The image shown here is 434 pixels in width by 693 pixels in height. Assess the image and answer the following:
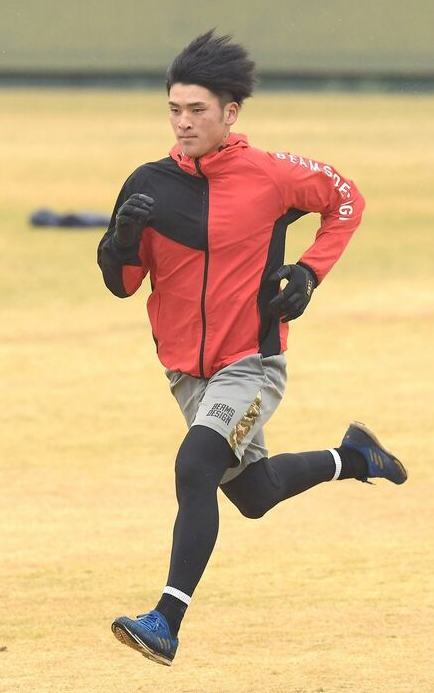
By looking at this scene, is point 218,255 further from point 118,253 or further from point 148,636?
point 148,636

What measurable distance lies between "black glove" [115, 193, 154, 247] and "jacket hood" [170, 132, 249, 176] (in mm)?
279

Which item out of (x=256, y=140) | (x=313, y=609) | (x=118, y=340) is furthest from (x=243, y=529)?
(x=256, y=140)

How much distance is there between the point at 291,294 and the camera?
5020mm

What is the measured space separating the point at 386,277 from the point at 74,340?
14.7 ft

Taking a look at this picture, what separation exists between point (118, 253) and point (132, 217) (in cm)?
19

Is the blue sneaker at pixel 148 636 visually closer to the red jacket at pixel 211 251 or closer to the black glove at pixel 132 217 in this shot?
the red jacket at pixel 211 251

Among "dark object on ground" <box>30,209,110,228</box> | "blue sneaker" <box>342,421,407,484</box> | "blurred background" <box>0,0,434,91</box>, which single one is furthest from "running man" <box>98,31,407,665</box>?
"blurred background" <box>0,0,434,91</box>

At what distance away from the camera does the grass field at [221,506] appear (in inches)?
208

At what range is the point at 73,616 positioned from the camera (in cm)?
578

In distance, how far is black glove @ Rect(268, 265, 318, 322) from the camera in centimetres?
502

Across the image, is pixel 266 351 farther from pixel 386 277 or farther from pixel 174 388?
pixel 386 277

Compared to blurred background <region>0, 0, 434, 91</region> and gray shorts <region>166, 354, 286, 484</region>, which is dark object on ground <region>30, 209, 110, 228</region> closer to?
gray shorts <region>166, 354, 286, 484</region>

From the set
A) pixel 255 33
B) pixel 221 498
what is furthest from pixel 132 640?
pixel 255 33

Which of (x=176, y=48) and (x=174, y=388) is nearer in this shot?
(x=174, y=388)
